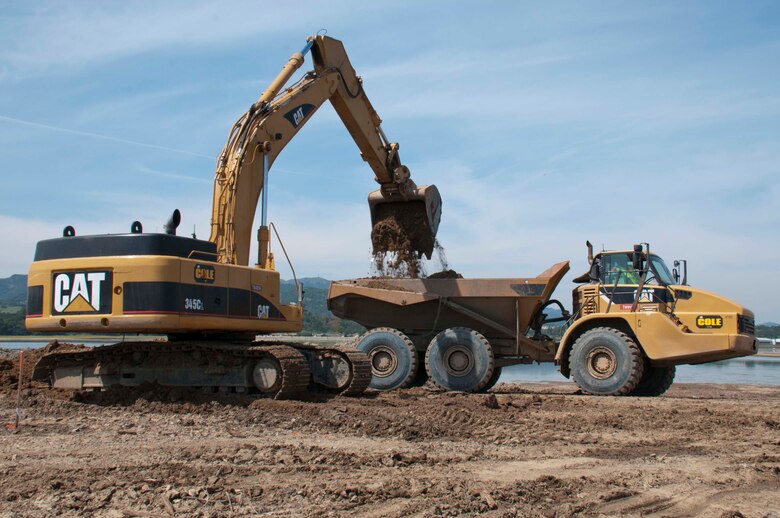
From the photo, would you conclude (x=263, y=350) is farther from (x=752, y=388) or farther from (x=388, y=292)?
(x=752, y=388)

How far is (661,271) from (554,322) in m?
2.21

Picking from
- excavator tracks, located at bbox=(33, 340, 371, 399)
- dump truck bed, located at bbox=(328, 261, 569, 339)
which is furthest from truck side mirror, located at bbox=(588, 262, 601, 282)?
excavator tracks, located at bbox=(33, 340, 371, 399)

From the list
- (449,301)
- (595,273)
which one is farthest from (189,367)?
(595,273)

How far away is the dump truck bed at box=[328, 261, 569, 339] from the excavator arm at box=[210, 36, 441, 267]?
138 cm

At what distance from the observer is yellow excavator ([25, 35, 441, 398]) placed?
10.6 metres

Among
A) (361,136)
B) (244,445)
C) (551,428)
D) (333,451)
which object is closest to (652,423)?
(551,428)

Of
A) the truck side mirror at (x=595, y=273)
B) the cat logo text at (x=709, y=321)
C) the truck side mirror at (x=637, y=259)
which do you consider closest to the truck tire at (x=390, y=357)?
the truck side mirror at (x=595, y=273)

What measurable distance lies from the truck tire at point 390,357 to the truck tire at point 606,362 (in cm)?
286

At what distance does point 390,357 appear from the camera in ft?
50.3

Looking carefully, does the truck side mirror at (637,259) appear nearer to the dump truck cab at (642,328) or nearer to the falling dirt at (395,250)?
the dump truck cab at (642,328)

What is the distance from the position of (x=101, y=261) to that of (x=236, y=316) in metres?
1.94

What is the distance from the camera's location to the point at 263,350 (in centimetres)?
1120

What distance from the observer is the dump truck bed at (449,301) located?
15.2 m

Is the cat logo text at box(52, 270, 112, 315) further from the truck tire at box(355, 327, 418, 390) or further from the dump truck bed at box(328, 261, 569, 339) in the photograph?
the dump truck bed at box(328, 261, 569, 339)
